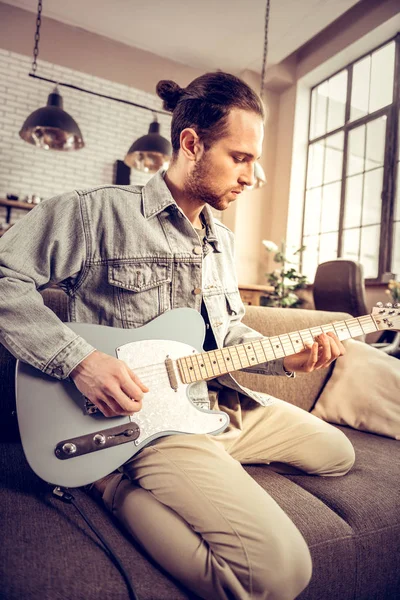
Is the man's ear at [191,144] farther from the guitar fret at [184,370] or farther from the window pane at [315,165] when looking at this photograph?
the window pane at [315,165]

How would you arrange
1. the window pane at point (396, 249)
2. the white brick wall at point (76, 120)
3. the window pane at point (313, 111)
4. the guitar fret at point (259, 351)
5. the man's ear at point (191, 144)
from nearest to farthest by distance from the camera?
the guitar fret at point (259, 351), the man's ear at point (191, 144), the window pane at point (396, 249), the white brick wall at point (76, 120), the window pane at point (313, 111)

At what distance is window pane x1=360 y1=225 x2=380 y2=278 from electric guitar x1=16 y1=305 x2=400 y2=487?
A: 3.81 meters

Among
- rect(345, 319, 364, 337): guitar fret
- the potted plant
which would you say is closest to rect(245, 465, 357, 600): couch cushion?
rect(345, 319, 364, 337): guitar fret

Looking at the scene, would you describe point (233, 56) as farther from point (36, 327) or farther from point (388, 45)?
point (36, 327)

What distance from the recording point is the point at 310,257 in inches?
215

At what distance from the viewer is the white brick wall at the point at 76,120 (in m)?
4.96

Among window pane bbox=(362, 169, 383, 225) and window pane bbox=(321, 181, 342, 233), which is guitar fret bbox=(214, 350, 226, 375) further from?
window pane bbox=(321, 181, 342, 233)

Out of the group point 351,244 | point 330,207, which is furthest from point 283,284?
point 330,207

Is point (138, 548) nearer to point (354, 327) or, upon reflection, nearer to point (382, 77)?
point (354, 327)

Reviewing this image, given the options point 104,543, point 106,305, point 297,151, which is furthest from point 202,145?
point 297,151

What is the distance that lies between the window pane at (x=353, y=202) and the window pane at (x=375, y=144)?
205 mm

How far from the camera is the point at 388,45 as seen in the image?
449cm

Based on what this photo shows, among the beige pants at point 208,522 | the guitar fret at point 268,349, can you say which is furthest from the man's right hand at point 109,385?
the guitar fret at point 268,349

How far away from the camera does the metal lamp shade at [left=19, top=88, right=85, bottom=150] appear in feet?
12.4
